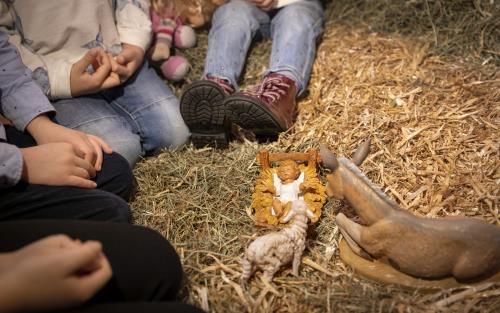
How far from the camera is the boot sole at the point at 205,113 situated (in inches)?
72.0

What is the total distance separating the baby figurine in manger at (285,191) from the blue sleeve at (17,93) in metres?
0.85

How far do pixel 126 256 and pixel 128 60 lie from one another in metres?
1.04

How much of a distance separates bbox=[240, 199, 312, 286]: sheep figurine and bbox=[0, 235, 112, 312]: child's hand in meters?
0.45

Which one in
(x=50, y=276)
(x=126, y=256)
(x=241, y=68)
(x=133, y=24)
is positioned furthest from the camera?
(x=241, y=68)

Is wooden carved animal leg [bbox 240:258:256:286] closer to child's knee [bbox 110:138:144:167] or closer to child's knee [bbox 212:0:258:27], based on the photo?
child's knee [bbox 110:138:144:167]

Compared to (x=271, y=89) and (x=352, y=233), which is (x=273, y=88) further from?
(x=352, y=233)

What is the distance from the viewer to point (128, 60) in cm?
202

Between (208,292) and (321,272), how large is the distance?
0.37 metres

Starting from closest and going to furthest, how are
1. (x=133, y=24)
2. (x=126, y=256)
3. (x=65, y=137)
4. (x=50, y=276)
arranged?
(x=50, y=276)
(x=126, y=256)
(x=65, y=137)
(x=133, y=24)

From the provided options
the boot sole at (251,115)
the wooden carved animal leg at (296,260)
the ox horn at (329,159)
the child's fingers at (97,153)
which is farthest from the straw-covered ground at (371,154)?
the ox horn at (329,159)

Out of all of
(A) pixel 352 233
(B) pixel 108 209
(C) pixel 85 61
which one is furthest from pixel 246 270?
(C) pixel 85 61

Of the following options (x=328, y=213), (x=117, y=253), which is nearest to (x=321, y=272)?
(x=328, y=213)

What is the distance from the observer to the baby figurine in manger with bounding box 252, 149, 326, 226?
1561 mm

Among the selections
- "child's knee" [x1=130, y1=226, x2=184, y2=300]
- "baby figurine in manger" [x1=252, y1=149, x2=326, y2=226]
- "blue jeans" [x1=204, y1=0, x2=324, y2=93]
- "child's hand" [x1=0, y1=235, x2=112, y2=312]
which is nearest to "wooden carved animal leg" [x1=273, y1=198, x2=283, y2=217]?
"baby figurine in manger" [x1=252, y1=149, x2=326, y2=226]
